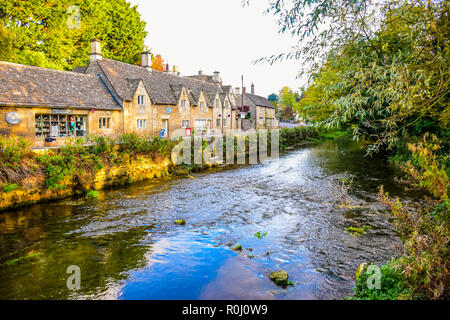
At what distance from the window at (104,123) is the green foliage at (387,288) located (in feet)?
78.4

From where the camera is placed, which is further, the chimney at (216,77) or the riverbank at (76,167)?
the chimney at (216,77)

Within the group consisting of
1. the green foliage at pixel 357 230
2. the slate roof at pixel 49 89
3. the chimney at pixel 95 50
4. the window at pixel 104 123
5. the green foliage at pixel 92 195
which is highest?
the chimney at pixel 95 50

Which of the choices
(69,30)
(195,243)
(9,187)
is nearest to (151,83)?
(69,30)

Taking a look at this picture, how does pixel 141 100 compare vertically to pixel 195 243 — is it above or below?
above

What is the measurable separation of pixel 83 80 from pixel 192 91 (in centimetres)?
1577

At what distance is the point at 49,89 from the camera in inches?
870

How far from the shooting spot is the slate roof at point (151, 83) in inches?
1111

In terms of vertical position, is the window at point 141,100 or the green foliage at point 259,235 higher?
the window at point 141,100

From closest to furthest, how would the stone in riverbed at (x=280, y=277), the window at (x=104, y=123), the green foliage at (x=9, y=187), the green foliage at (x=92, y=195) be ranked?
the stone in riverbed at (x=280, y=277), the green foliage at (x=9, y=187), the green foliage at (x=92, y=195), the window at (x=104, y=123)

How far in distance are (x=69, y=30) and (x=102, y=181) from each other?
24208 mm

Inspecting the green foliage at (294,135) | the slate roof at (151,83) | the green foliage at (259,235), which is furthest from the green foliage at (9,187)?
the green foliage at (294,135)
